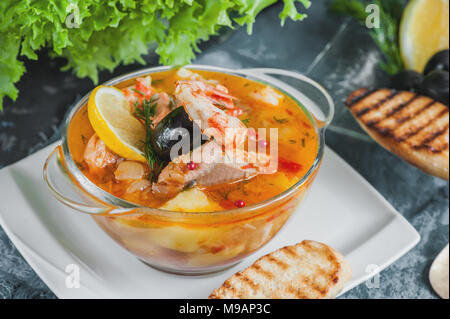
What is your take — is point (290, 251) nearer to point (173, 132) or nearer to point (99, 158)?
point (173, 132)

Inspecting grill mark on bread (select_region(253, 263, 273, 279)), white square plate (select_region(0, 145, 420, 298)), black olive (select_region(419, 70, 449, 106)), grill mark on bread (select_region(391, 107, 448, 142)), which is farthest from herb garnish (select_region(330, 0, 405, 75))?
grill mark on bread (select_region(253, 263, 273, 279))

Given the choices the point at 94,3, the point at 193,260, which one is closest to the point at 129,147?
the point at 193,260

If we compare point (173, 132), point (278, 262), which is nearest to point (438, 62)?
point (278, 262)

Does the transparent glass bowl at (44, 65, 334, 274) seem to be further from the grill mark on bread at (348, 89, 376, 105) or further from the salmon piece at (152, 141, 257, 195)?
the grill mark on bread at (348, 89, 376, 105)

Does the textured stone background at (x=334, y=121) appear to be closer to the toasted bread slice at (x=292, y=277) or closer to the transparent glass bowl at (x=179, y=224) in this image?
the toasted bread slice at (x=292, y=277)

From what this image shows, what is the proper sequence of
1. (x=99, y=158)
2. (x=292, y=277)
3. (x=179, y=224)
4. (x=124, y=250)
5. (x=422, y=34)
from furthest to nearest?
(x=422, y=34)
(x=124, y=250)
(x=292, y=277)
(x=99, y=158)
(x=179, y=224)
